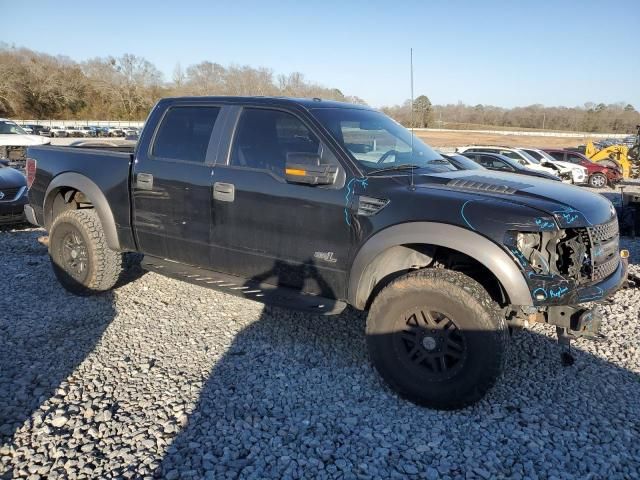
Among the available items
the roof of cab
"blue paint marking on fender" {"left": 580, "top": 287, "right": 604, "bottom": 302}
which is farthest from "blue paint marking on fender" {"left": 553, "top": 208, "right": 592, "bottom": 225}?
the roof of cab

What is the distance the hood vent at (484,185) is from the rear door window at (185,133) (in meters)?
2.05

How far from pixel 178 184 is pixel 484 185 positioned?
2447 mm

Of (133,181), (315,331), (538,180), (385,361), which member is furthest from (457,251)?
(133,181)

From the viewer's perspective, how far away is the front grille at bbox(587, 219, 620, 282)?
3.20 m

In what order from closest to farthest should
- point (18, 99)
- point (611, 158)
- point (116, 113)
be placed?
point (611, 158) < point (18, 99) < point (116, 113)

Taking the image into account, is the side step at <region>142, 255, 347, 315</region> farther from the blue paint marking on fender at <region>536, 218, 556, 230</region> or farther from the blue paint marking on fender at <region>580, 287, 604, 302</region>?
the blue paint marking on fender at <region>580, 287, 604, 302</region>

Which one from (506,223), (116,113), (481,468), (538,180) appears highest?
(116,113)

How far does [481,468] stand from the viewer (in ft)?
9.18

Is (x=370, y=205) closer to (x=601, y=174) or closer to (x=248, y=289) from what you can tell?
(x=248, y=289)


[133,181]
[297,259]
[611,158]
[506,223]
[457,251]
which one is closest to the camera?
[506,223]

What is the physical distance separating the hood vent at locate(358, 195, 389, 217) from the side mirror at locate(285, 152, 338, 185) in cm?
26

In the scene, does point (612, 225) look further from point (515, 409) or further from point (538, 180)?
point (515, 409)

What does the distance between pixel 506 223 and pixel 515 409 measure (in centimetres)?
129

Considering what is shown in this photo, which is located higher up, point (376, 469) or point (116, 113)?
point (116, 113)
